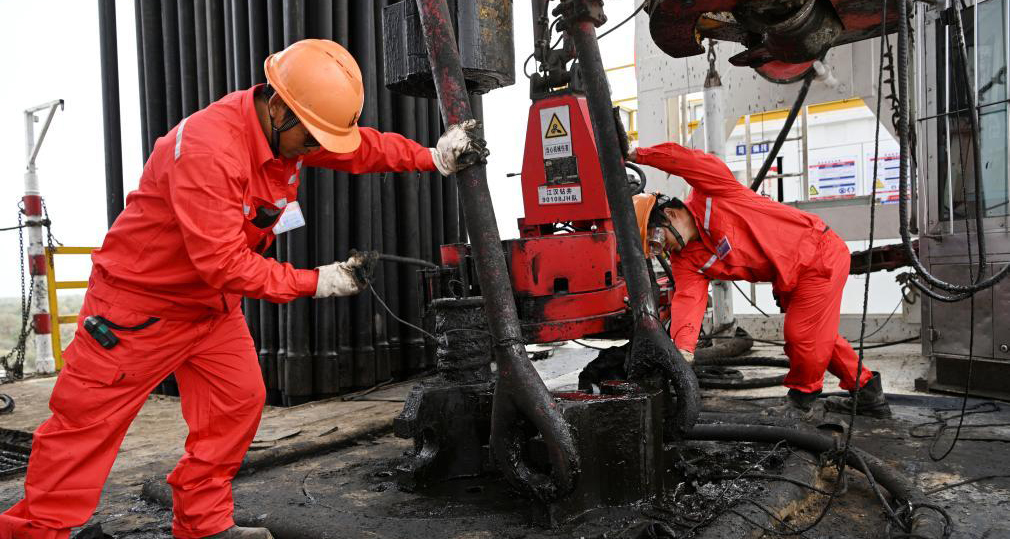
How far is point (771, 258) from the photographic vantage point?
3.67 metres

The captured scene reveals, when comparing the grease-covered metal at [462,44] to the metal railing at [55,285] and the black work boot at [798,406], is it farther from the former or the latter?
the metal railing at [55,285]

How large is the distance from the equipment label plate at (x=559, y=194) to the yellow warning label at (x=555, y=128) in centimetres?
27

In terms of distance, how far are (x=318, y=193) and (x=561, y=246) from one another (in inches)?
91.7

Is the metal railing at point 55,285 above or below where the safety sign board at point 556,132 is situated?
below

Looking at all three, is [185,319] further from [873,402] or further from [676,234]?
[873,402]

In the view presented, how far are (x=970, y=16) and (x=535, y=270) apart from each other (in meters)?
3.15

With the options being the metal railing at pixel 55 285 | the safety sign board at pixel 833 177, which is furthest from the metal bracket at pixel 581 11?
the safety sign board at pixel 833 177

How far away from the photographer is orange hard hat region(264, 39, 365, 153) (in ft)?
A: 7.63

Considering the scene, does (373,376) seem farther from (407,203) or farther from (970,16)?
(970,16)

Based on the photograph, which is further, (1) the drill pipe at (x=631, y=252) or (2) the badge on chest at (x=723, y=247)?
(2) the badge on chest at (x=723, y=247)

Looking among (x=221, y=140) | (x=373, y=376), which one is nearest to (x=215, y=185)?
(x=221, y=140)

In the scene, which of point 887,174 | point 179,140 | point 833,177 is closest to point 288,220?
point 179,140

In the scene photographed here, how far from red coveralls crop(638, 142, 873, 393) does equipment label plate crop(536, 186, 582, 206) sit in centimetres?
45

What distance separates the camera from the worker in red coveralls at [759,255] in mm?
3666
